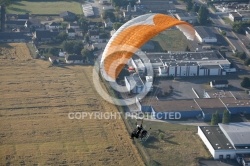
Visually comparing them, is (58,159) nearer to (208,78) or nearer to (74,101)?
(74,101)

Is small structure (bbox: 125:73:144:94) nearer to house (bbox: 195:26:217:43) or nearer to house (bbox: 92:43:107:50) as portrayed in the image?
house (bbox: 92:43:107:50)

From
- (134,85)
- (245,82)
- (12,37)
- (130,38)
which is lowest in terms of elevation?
(12,37)

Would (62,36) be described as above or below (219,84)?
below

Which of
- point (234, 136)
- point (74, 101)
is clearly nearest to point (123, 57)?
point (234, 136)

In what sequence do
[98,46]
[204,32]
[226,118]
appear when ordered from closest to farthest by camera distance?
[226,118]
[98,46]
[204,32]

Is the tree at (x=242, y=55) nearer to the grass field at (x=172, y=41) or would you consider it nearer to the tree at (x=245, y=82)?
the grass field at (x=172, y=41)

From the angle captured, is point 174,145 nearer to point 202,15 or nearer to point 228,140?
point 228,140

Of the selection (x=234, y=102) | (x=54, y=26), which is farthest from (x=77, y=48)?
(x=234, y=102)
